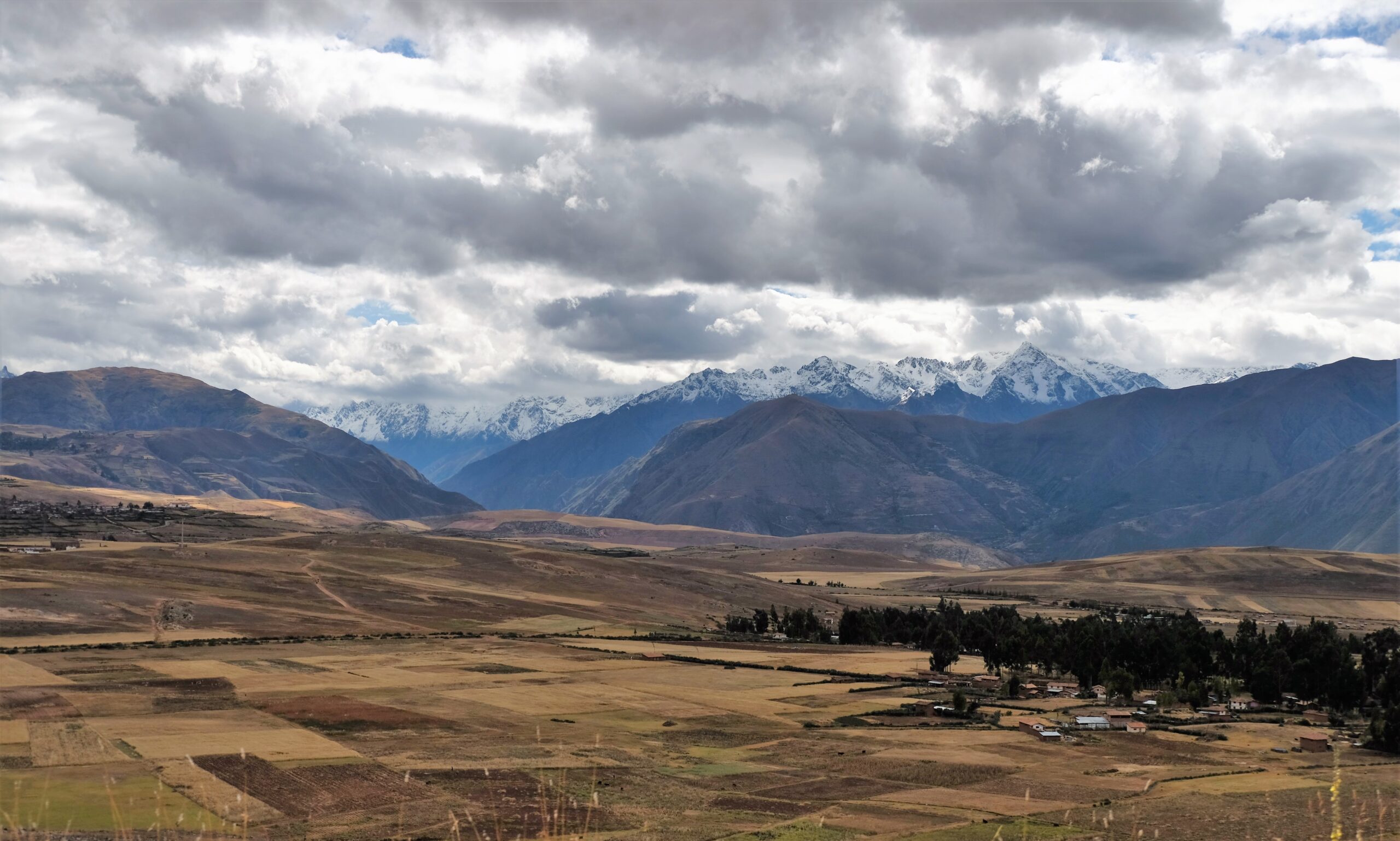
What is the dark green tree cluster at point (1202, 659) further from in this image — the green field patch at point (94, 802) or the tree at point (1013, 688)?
the green field patch at point (94, 802)

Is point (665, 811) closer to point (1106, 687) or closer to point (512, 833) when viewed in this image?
point (512, 833)

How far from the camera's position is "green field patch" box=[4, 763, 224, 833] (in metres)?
53.7

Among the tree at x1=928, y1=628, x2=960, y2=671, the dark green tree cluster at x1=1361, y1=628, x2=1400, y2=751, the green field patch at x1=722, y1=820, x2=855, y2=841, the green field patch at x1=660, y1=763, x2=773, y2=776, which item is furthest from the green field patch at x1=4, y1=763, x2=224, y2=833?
the tree at x1=928, y1=628, x2=960, y2=671

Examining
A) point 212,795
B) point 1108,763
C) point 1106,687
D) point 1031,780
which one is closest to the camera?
point 212,795

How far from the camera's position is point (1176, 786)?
73.9 metres

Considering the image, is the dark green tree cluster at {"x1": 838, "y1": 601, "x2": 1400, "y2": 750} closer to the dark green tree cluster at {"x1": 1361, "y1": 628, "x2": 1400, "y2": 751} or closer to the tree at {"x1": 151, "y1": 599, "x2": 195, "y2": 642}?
the dark green tree cluster at {"x1": 1361, "y1": 628, "x2": 1400, "y2": 751}

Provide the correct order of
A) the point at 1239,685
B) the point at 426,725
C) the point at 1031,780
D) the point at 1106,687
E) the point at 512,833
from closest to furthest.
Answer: the point at 512,833 < the point at 1031,780 < the point at 426,725 < the point at 1106,687 < the point at 1239,685

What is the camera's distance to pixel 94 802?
58.8 m

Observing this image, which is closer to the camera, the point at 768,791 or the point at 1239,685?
the point at 768,791

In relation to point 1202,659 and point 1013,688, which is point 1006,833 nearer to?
point 1013,688

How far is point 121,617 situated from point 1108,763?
12670cm

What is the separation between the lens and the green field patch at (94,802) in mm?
53719

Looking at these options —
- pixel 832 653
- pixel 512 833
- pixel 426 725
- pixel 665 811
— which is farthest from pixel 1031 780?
pixel 832 653

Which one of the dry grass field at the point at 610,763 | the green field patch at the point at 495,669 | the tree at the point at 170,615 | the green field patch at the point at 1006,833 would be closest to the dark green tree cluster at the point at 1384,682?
the dry grass field at the point at 610,763
